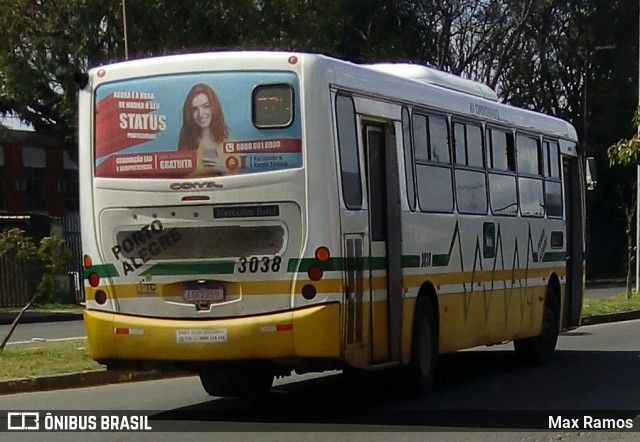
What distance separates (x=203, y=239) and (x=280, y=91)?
4.73ft

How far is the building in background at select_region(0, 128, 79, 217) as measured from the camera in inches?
2514

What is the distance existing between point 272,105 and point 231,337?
6.62ft

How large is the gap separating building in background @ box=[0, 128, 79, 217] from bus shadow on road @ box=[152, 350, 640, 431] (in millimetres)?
49716

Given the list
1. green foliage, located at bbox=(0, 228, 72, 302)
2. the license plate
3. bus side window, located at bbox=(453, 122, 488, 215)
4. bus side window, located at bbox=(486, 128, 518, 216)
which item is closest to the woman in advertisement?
the license plate

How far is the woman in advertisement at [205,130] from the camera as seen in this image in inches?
442

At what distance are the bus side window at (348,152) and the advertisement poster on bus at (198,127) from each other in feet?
1.67

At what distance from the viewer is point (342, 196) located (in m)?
11.3

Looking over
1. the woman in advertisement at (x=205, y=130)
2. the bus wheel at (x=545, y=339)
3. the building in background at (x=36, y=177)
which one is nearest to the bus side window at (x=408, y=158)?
the woman in advertisement at (x=205, y=130)

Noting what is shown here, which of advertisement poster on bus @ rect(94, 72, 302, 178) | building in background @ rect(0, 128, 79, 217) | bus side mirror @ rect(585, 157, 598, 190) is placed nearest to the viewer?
advertisement poster on bus @ rect(94, 72, 302, 178)

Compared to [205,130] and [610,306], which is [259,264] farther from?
[610,306]

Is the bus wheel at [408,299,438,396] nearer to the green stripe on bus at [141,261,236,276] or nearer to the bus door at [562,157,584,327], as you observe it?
the green stripe on bus at [141,261,236,276]

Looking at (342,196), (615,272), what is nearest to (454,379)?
(342,196)

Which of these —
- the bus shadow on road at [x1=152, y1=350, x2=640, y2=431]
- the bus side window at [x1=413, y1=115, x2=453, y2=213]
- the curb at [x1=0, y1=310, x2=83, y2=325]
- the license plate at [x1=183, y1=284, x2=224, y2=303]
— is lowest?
the bus shadow on road at [x1=152, y1=350, x2=640, y2=431]

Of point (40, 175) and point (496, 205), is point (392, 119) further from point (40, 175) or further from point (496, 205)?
point (40, 175)
